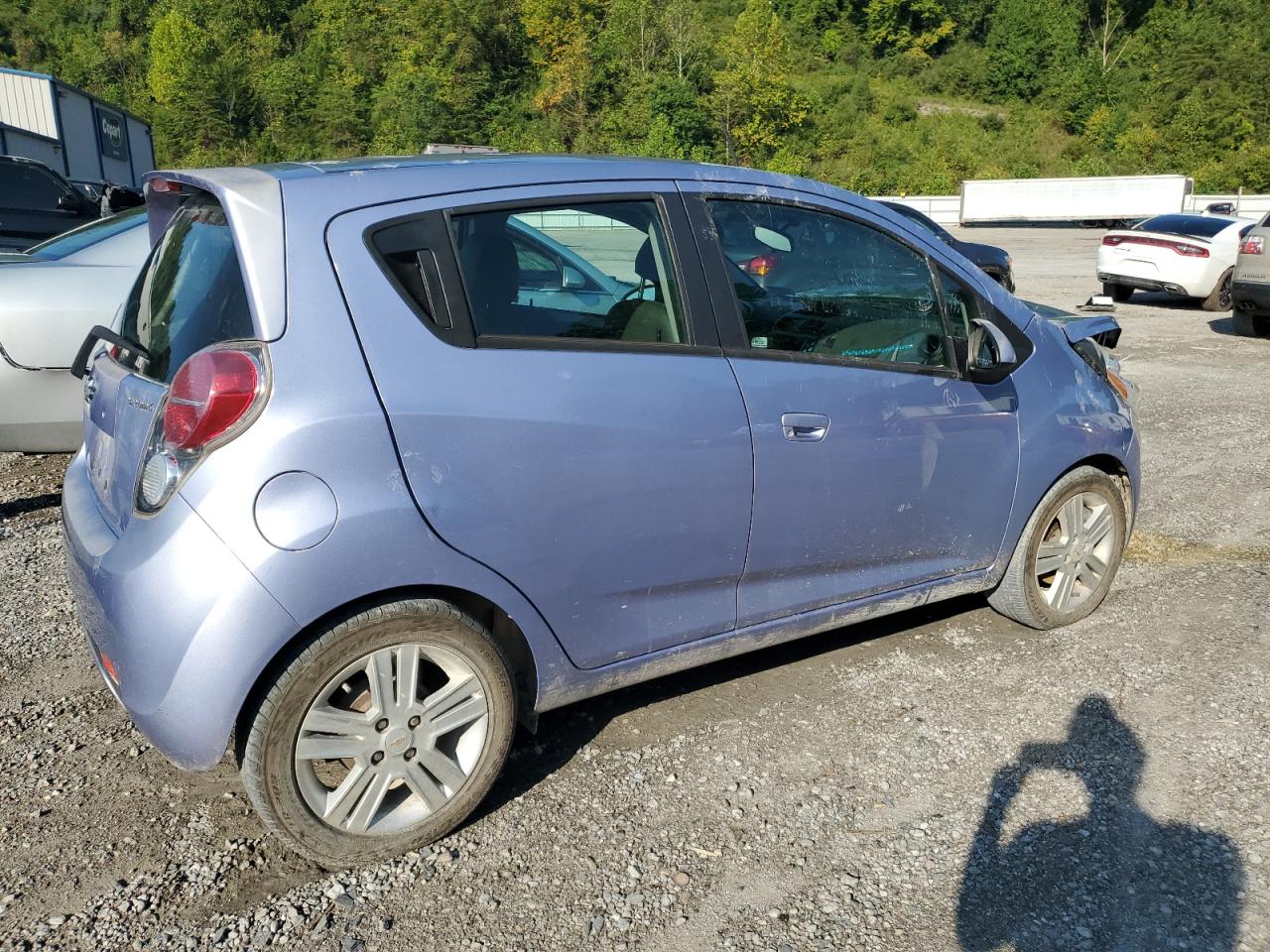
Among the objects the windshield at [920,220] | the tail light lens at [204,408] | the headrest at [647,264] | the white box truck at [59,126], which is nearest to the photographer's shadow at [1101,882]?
the headrest at [647,264]

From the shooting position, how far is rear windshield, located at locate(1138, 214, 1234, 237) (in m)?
15.5

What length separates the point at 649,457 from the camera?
119 inches

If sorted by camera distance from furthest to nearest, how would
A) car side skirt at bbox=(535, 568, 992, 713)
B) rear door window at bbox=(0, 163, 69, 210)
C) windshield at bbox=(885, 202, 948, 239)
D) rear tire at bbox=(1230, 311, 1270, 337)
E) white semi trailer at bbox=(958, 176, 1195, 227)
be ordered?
white semi trailer at bbox=(958, 176, 1195, 227) < rear tire at bbox=(1230, 311, 1270, 337) < rear door window at bbox=(0, 163, 69, 210) < windshield at bbox=(885, 202, 948, 239) < car side skirt at bbox=(535, 568, 992, 713)

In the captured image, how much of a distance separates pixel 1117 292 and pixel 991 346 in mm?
14861

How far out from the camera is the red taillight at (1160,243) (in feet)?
49.7

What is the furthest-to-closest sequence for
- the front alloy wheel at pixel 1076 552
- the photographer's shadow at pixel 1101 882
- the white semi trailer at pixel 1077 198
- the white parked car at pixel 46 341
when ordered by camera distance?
1. the white semi trailer at pixel 1077 198
2. the white parked car at pixel 46 341
3. the front alloy wheel at pixel 1076 552
4. the photographer's shadow at pixel 1101 882

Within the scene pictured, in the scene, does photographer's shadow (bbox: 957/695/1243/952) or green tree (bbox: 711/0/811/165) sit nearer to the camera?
photographer's shadow (bbox: 957/695/1243/952)

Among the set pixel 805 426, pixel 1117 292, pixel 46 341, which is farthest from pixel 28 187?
pixel 1117 292

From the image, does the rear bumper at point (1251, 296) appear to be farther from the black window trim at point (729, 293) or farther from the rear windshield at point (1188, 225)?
the black window trim at point (729, 293)

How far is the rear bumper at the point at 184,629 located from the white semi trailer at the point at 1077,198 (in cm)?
4518

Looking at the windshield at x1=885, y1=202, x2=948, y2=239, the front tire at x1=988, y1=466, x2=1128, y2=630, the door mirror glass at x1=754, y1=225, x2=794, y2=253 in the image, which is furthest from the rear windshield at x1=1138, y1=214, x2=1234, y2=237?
the door mirror glass at x1=754, y1=225, x2=794, y2=253

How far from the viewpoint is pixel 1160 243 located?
→ 15492 mm

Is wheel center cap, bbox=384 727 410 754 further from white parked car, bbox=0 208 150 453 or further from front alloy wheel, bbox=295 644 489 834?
white parked car, bbox=0 208 150 453

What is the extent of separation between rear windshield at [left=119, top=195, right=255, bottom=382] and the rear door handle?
1542mm
